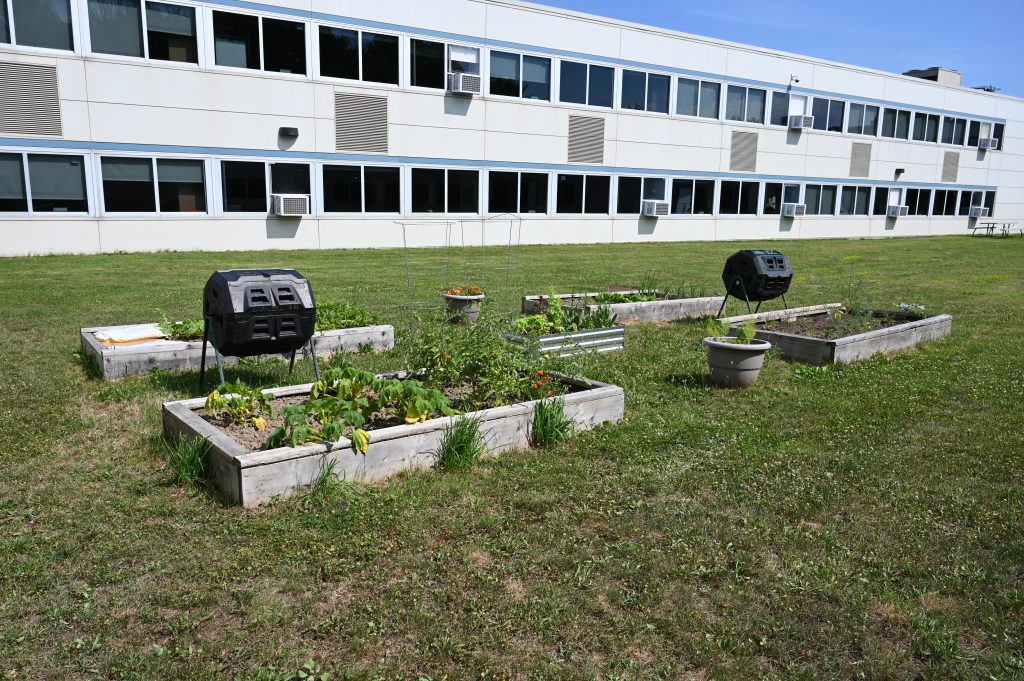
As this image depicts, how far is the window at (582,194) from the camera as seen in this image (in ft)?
84.7

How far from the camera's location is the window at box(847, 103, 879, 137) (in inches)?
1341

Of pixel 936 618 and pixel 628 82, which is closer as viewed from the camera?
pixel 936 618

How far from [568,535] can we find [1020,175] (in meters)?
49.6

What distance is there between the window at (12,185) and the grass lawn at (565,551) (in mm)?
12981

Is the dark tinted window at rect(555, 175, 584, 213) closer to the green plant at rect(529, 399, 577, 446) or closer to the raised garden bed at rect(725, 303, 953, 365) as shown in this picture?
the raised garden bed at rect(725, 303, 953, 365)

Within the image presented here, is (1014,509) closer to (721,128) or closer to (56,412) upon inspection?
(56,412)

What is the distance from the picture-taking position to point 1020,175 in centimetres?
4288

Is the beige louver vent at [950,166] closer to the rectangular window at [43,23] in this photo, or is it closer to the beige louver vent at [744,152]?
the beige louver vent at [744,152]

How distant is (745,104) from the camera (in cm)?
3005

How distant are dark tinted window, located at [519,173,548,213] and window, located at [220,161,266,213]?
8502mm

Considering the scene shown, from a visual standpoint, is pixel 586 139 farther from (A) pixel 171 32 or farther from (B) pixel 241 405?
(B) pixel 241 405

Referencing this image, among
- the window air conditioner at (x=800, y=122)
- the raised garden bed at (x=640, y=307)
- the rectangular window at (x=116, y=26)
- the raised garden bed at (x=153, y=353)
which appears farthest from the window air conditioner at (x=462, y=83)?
the raised garden bed at (x=153, y=353)

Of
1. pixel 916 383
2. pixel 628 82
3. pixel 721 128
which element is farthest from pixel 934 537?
pixel 721 128

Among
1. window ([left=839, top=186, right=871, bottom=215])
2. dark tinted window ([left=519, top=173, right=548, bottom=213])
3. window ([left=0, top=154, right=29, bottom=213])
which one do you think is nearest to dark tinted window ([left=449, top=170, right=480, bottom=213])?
dark tinted window ([left=519, top=173, right=548, bottom=213])
